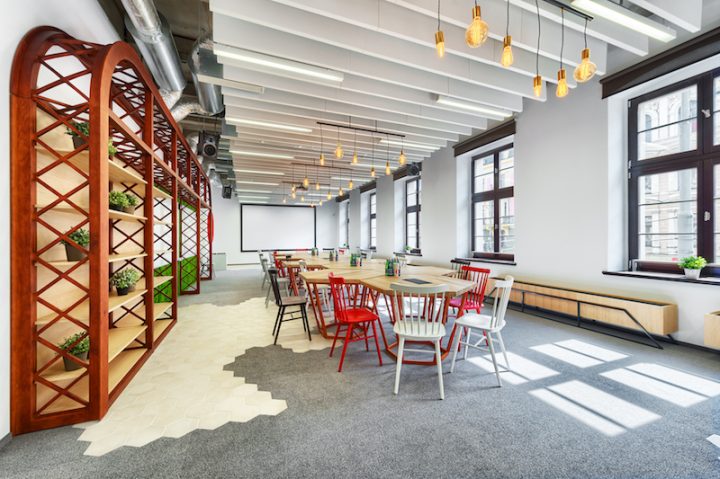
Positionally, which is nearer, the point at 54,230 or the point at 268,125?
the point at 54,230

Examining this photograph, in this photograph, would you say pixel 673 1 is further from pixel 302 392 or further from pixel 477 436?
pixel 302 392

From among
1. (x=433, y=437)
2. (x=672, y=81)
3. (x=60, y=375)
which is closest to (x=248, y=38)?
(x=60, y=375)

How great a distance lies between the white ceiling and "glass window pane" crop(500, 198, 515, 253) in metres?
1.65

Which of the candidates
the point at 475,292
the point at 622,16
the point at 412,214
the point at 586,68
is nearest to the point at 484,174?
the point at 412,214

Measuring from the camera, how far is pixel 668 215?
12.8 ft

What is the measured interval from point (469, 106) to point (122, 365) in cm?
554

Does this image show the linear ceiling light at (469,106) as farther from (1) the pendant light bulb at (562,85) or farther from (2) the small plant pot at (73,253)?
(2) the small plant pot at (73,253)

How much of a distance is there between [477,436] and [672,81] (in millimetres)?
4949

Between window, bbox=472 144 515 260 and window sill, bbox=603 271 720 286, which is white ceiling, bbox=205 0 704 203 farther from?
window sill, bbox=603 271 720 286

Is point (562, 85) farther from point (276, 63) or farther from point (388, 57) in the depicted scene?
point (276, 63)

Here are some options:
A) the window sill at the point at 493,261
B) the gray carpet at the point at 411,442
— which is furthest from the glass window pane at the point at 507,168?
the gray carpet at the point at 411,442

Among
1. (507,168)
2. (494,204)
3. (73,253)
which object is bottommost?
(73,253)

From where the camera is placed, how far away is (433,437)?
1.94 m

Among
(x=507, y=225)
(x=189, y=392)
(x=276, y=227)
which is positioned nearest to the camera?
(x=189, y=392)
